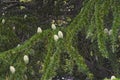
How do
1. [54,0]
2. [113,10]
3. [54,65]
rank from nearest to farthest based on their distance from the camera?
[54,65], [113,10], [54,0]

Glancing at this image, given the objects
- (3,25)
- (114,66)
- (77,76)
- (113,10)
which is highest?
(113,10)

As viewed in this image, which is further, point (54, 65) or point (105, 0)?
point (105, 0)

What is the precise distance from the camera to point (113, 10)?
8.13ft

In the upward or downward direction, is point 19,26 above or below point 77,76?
above

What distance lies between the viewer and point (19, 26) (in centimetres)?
323

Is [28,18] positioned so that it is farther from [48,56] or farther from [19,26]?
[48,56]

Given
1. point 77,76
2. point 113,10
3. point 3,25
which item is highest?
point 113,10

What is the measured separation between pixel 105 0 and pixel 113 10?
112mm

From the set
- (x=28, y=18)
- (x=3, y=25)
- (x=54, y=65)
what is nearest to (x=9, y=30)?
(x=3, y=25)

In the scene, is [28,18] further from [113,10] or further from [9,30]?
[113,10]

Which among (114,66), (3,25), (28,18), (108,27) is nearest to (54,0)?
(28,18)

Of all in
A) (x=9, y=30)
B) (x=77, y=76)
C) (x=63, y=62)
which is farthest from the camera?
(x=77, y=76)

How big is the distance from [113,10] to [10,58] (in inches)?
33.0

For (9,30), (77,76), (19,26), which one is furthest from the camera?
(77,76)
